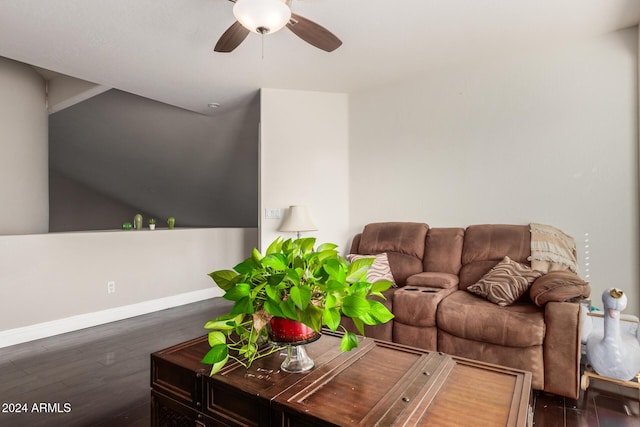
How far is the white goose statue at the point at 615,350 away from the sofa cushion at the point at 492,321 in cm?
33

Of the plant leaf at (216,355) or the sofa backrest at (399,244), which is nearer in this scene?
the plant leaf at (216,355)

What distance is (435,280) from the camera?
279 centimetres

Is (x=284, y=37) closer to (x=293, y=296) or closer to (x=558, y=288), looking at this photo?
(x=293, y=296)

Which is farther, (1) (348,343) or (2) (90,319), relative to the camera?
(2) (90,319)

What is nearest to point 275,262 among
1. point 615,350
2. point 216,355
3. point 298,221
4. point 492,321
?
point 216,355

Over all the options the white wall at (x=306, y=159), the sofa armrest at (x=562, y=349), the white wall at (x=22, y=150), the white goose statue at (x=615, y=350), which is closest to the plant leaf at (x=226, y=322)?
the sofa armrest at (x=562, y=349)

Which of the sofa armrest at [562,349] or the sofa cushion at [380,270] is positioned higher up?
the sofa cushion at [380,270]

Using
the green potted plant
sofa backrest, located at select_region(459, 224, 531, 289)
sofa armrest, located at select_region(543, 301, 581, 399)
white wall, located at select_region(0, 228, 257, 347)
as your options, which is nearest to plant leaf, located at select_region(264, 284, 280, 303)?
the green potted plant

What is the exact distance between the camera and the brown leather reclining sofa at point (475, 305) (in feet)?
6.70

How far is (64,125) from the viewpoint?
6332 millimetres

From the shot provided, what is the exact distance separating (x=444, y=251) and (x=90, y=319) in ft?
11.3

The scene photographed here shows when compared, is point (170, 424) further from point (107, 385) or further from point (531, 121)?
point (531, 121)

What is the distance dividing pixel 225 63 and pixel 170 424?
2.82m

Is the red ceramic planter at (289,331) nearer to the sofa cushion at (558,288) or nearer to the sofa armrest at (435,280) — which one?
the sofa cushion at (558,288)
